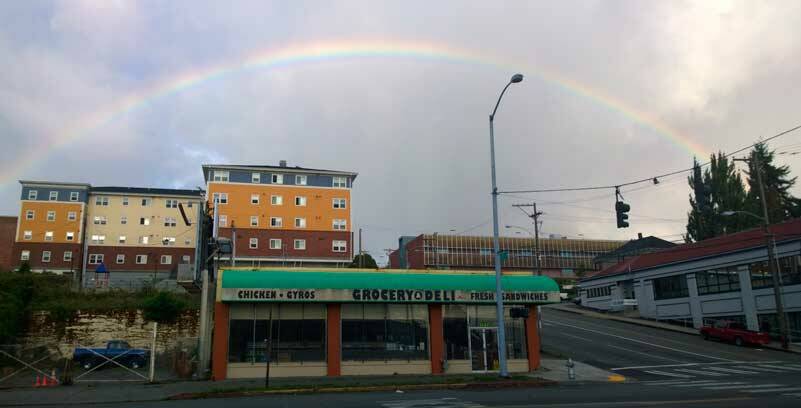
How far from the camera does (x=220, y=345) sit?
28219mm

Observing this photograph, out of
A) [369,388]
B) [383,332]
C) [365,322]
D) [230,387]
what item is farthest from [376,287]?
[230,387]

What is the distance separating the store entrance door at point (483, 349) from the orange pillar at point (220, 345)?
12959 millimetres

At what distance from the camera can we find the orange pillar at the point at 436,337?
30656 mm

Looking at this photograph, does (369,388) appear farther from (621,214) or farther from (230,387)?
(621,214)

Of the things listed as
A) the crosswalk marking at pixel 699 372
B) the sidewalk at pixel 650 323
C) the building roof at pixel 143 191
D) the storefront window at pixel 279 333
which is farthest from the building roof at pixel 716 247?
the building roof at pixel 143 191

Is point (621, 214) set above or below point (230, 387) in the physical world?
above

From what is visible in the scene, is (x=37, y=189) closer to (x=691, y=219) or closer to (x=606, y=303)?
(x=606, y=303)

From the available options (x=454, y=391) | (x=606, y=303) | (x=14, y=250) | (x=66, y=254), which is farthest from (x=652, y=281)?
(x=14, y=250)

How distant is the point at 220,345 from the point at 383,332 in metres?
8.30

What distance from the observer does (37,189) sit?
75.6 metres

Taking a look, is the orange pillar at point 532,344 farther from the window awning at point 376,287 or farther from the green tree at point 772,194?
the green tree at point 772,194

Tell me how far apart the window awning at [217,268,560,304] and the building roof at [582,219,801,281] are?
85.6 ft

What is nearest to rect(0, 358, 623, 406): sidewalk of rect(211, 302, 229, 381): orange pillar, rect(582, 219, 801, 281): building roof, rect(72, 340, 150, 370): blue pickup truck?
rect(211, 302, 229, 381): orange pillar

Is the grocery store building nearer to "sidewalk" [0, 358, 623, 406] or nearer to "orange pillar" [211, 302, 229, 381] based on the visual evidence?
"orange pillar" [211, 302, 229, 381]
